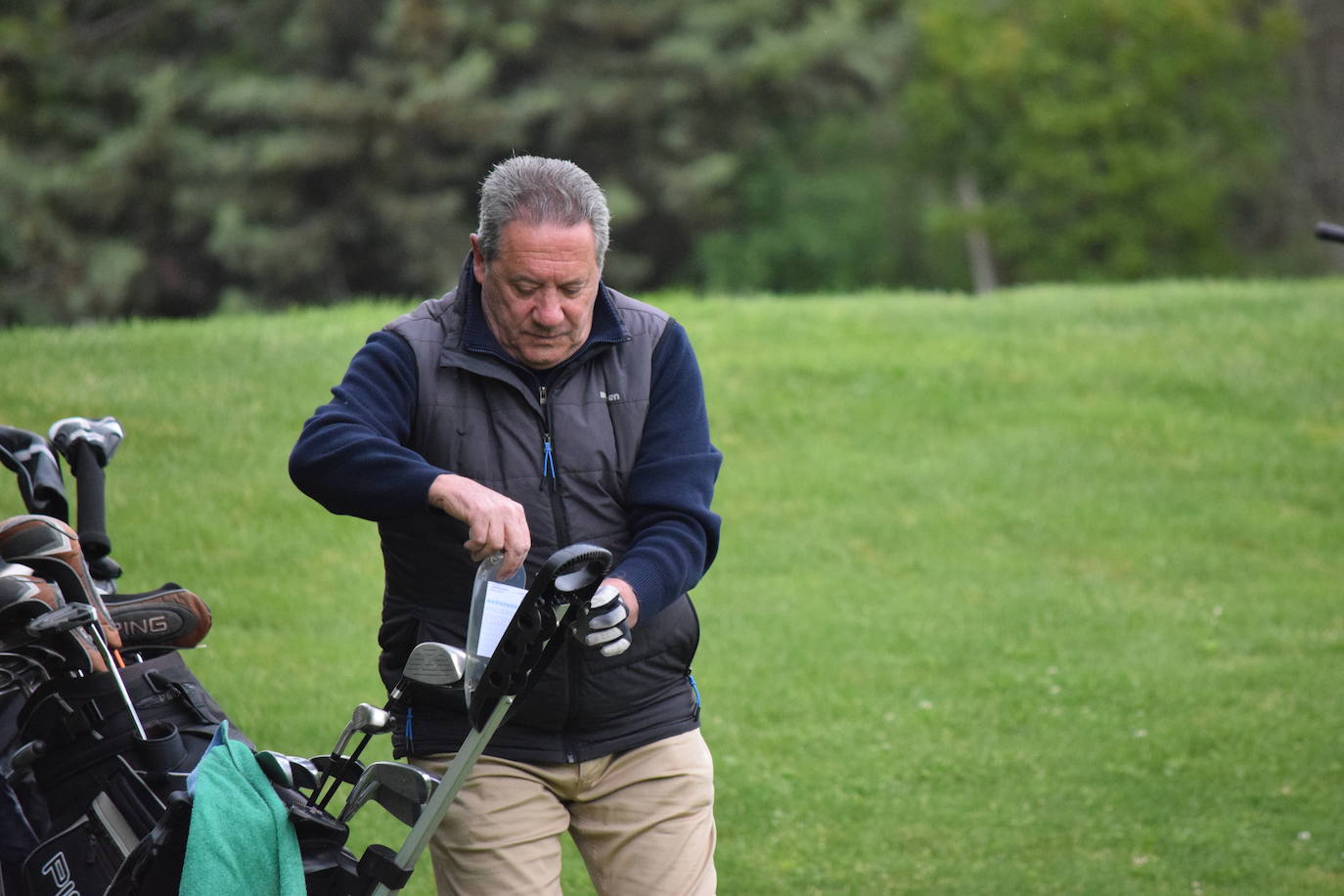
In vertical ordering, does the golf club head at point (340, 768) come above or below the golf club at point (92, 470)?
below

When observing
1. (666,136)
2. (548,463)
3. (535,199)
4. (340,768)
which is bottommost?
(666,136)

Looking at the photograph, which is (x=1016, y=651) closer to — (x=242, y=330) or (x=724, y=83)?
(x=242, y=330)

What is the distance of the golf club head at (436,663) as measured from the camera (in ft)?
9.76

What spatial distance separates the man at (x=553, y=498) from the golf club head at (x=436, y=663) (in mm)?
221

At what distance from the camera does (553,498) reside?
10.7 feet

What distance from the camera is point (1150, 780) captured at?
255 inches

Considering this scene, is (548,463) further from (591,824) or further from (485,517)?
(591,824)

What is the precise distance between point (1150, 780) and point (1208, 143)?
96.9 feet

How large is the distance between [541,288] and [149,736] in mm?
1171

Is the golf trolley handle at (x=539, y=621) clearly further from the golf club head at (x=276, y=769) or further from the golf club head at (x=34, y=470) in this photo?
the golf club head at (x=34, y=470)

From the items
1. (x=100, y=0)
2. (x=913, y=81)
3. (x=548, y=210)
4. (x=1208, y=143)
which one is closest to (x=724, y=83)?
(x=913, y=81)

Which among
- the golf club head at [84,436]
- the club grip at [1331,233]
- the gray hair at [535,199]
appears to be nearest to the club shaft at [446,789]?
the gray hair at [535,199]

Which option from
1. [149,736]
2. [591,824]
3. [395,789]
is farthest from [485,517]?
[149,736]

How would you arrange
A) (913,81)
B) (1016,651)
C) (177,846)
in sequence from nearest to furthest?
(177,846) → (1016,651) → (913,81)
